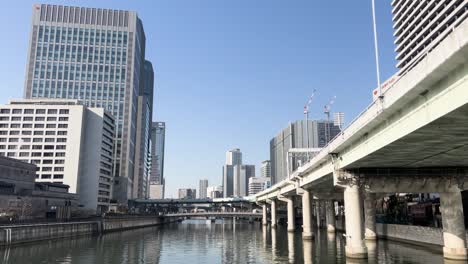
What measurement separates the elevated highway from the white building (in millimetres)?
113899

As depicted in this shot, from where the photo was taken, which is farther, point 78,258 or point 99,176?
point 99,176

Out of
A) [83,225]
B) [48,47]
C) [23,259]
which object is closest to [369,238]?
[23,259]

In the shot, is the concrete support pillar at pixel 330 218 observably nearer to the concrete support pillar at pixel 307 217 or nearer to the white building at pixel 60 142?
the concrete support pillar at pixel 307 217

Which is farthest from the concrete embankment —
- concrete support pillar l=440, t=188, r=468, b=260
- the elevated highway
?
concrete support pillar l=440, t=188, r=468, b=260

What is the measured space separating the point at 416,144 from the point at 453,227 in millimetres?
17545

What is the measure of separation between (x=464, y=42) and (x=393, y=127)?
40.7 feet

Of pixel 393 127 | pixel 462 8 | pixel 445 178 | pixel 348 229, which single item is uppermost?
pixel 462 8

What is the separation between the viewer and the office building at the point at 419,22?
453 feet

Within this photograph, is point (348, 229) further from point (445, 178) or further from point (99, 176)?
point (99, 176)

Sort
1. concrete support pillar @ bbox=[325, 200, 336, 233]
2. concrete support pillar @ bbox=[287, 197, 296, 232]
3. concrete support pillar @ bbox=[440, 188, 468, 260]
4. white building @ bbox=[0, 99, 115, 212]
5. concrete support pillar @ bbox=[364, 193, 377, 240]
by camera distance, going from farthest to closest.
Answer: white building @ bbox=[0, 99, 115, 212] < concrete support pillar @ bbox=[287, 197, 296, 232] < concrete support pillar @ bbox=[325, 200, 336, 233] < concrete support pillar @ bbox=[364, 193, 377, 240] < concrete support pillar @ bbox=[440, 188, 468, 260]

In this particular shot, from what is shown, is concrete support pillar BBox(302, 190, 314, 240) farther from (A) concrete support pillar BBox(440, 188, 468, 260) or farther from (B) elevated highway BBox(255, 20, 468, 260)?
(A) concrete support pillar BBox(440, 188, 468, 260)

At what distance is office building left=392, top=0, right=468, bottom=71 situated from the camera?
138 metres

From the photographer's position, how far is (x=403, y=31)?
167875 millimetres

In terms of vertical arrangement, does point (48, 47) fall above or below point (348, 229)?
above
